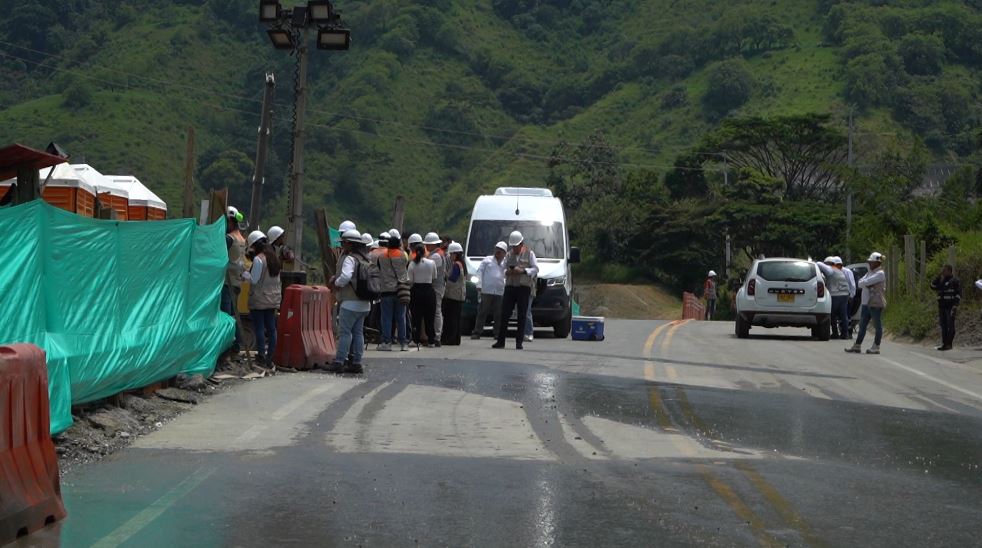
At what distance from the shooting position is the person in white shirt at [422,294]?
22.3 metres

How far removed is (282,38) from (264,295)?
1133 cm

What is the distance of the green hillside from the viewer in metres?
112

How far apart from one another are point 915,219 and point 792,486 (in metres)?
33.7

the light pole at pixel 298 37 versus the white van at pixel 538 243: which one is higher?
the light pole at pixel 298 37

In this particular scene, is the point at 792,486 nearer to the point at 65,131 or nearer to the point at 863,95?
the point at 65,131

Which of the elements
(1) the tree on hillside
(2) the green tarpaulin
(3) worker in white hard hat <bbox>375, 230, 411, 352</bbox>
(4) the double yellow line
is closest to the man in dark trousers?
A: (3) worker in white hard hat <bbox>375, 230, 411, 352</bbox>

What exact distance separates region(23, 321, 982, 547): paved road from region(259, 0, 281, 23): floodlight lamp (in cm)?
1077

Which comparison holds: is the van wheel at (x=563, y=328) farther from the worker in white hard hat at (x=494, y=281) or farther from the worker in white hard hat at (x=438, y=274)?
the worker in white hard hat at (x=438, y=274)

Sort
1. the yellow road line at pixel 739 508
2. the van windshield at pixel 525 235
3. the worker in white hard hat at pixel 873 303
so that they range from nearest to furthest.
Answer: the yellow road line at pixel 739 508 → the worker in white hard hat at pixel 873 303 → the van windshield at pixel 525 235

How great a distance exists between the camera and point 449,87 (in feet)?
433

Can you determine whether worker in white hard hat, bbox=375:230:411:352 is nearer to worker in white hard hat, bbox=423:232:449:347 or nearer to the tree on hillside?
worker in white hard hat, bbox=423:232:449:347

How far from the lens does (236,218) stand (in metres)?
18.0

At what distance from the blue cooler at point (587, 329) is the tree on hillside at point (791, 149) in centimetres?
5462

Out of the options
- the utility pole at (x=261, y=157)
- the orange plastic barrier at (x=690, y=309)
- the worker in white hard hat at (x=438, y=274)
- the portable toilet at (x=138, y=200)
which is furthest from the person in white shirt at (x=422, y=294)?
the orange plastic barrier at (x=690, y=309)
